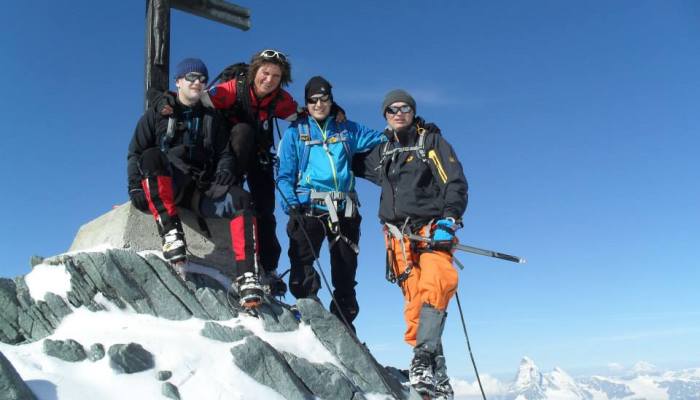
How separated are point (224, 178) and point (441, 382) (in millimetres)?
3290

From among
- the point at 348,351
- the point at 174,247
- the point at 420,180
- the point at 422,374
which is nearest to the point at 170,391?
the point at 174,247

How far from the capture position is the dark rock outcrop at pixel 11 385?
3834mm

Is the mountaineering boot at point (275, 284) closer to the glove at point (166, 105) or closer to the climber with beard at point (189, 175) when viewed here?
the climber with beard at point (189, 175)

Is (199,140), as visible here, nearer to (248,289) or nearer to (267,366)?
(248,289)

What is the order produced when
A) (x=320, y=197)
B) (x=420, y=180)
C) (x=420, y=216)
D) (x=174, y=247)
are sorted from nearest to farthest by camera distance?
(x=174, y=247) < (x=420, y=216) < (x=420, y=180) < (x=320, y=197)

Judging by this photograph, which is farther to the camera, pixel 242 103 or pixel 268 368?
pixel 242 103

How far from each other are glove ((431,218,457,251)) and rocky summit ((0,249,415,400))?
4.83 ft

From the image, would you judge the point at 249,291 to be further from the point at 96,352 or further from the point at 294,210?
the point at 96,352

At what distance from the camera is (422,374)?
235 inches

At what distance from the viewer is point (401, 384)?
7078mm

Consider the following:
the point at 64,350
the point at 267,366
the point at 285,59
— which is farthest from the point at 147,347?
the point at 285,59

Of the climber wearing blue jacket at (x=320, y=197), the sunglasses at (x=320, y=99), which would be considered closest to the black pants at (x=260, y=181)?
the climber wearing blue jacket at (x=320, y=197)

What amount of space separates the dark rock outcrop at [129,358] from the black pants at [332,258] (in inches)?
97.0

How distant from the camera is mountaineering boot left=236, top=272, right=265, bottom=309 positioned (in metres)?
6.12
